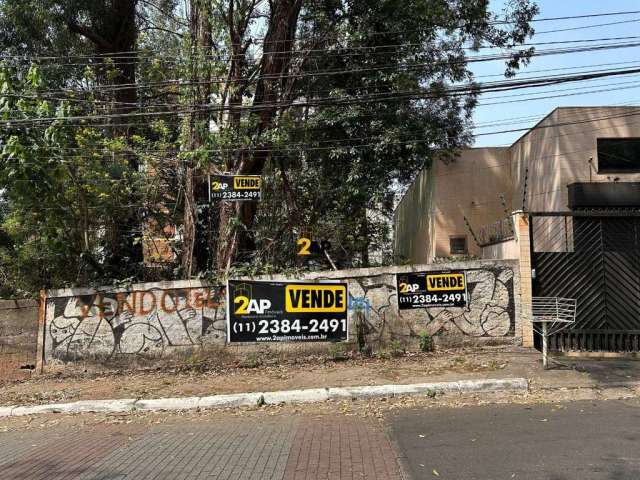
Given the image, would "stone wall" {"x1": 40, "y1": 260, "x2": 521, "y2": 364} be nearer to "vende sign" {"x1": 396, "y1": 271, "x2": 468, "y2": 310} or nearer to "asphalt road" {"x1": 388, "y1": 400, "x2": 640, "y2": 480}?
"vende sign" {"x1": 396, "y1": 271, "x2": 468, "y2": 310}

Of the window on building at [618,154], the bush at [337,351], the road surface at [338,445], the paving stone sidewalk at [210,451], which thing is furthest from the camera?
the window on building at [618,154]

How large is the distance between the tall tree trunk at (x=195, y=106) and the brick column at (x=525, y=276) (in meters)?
6.70

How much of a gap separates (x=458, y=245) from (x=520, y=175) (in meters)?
2.82

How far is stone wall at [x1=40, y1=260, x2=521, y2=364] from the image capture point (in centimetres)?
1001

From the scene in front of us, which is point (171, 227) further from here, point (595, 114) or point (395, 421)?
point (595, 114)

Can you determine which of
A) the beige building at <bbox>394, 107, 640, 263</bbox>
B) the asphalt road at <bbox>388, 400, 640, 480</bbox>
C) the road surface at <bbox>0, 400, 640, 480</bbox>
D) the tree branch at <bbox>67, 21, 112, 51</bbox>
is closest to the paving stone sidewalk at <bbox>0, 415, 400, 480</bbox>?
the road surface at <bbox>0, 400, 640, 480</bbox>

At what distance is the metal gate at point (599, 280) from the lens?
9.52 m

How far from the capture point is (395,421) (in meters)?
6.57

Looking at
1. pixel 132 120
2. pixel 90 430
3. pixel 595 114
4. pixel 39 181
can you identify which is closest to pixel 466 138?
pixel 595 114

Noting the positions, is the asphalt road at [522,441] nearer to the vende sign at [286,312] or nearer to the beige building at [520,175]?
the vende sign at [286,312]

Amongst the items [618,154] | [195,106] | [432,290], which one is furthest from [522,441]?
[618,154]

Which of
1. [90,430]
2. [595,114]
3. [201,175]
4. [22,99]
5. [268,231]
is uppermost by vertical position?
[595,114]

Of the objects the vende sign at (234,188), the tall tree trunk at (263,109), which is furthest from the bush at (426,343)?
the tall tree trunk at (263,109)

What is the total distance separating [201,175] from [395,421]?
7.55m
